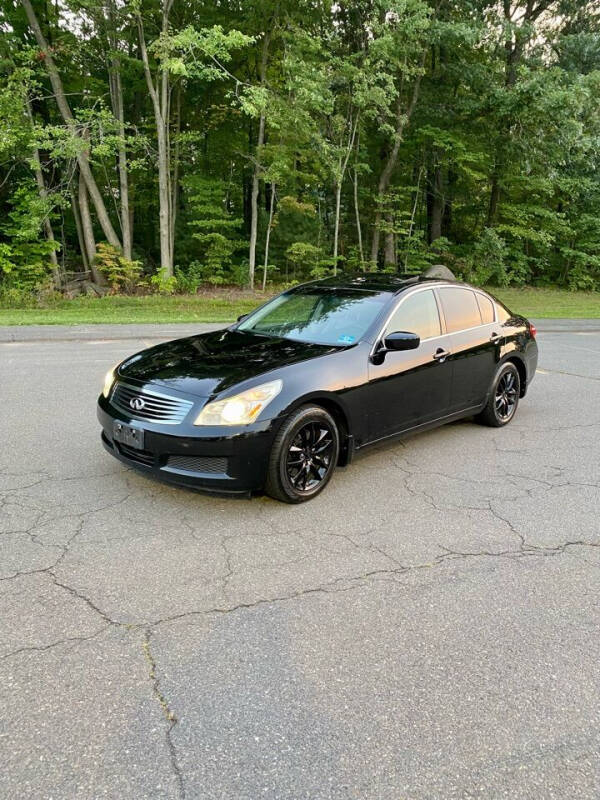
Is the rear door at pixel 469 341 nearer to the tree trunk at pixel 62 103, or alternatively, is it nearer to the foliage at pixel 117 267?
the foliage at pixel 117 267

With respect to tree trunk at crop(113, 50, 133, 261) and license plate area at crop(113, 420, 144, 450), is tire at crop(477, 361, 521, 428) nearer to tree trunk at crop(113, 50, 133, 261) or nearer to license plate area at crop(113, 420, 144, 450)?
license plate area at crop(113, 420, 144, 450)

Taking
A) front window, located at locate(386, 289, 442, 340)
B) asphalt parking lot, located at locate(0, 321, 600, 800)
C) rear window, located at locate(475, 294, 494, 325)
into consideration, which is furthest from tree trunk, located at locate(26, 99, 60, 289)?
front window, located at locate(386, 289, 442, 340)

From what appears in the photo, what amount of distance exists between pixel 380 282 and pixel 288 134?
52.9 ft

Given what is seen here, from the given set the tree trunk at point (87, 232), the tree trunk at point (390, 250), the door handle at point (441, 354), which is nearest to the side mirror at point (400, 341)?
the door handle at point (441, 354)

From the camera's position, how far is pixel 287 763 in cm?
195

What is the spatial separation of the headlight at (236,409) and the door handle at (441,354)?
1.92 m

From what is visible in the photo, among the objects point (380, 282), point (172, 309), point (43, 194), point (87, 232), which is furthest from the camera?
point (87, 232)

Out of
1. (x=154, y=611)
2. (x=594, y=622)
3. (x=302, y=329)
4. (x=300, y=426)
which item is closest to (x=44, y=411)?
(x=302, y=329)

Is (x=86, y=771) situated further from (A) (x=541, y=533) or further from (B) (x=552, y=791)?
(A) (x=541, y=533)

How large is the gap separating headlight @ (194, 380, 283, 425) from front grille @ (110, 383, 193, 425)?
14cm

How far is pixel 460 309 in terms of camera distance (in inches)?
218

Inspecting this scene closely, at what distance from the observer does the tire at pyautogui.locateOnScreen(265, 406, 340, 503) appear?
3824mm

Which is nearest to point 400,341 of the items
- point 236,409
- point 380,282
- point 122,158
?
point 380,282

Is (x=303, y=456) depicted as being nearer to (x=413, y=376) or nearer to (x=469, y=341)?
(x=413, y=376)
